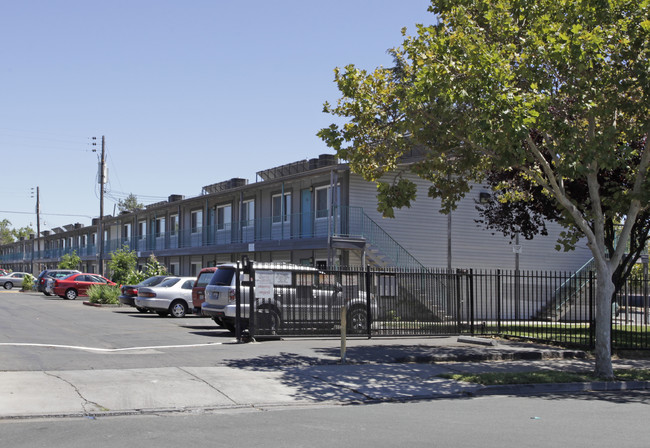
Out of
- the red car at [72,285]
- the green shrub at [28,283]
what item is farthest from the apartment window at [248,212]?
the green shrub at [28,283]

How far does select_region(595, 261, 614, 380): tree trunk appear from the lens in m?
13.1

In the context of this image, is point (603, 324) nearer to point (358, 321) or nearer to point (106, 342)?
point (358, 321)

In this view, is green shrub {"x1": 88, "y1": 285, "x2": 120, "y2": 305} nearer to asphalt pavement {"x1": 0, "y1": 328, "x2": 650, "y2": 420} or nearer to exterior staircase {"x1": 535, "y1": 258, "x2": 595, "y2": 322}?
asphalt pavement {"x1": 0, "y1": 328, "x2": 650, "y2": 420}

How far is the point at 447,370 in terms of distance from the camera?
1353 cm

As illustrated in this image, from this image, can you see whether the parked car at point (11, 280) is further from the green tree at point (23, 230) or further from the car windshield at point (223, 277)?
the green tree at point (23, 230)

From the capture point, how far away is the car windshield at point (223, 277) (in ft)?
59.6

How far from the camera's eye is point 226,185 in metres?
38.5

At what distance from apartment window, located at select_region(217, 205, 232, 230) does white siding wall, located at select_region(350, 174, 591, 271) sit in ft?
38.5

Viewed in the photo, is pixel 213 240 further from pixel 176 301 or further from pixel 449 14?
pixel 449 14

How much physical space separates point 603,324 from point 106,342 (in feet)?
34.9

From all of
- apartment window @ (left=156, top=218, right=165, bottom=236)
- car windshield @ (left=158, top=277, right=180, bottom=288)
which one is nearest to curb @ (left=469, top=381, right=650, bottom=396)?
car windshield @ (left=158, top=277, right=180, bottom=288)

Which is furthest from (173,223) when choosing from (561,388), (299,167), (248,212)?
(561,388)

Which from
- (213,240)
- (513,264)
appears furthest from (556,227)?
(213,240)

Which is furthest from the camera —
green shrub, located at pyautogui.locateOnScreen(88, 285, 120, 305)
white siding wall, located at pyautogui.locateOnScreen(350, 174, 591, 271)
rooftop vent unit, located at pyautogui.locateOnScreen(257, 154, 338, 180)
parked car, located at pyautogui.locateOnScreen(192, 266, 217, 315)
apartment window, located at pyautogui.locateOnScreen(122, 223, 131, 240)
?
apartment window, located at pyautogui.locateOnScreen(122, 223, 131, 240)
